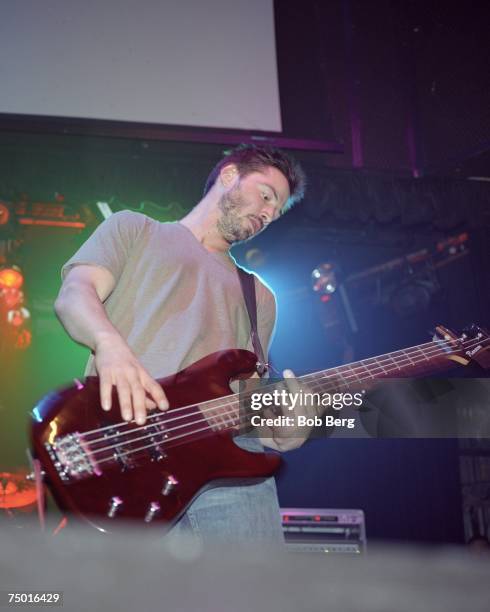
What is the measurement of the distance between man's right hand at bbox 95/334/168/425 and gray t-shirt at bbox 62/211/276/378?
0.26 metres

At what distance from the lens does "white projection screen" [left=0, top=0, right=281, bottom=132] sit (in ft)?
12.4

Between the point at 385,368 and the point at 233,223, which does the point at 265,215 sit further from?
the point at 385,368

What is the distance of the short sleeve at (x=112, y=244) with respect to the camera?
6.80 ft

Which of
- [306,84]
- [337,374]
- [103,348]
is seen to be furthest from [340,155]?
[103,348]

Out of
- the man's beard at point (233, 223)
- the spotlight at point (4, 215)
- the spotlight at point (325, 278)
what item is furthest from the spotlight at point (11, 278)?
the man's beard at point (233, 223)

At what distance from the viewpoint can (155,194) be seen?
4.53 m

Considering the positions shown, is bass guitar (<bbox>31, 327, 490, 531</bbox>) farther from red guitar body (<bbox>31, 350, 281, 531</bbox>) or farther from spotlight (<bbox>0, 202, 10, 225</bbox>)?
spotlight (<bbox>0, 202, 10, 225</bbox>)

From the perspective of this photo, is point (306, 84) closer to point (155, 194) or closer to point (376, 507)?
point (155, 194)

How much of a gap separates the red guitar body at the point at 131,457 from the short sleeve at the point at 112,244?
1.50ft

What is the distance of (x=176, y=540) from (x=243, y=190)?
4.61ft

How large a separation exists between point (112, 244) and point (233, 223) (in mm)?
575

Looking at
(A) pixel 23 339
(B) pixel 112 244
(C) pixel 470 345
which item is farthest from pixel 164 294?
(A) pixel 23 339

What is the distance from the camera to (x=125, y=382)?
1.69 metres

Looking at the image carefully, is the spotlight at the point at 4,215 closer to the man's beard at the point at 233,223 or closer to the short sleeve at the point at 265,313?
the man's beard at the point at 233,223
